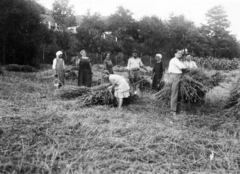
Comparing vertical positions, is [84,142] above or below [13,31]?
below

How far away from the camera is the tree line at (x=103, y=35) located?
16.6m

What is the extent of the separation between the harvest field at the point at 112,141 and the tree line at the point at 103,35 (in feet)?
42.2

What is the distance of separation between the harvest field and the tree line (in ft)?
42.2

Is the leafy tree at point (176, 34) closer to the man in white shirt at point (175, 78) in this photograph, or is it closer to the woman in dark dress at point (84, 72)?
the woman in dark dress at point (84, 72)

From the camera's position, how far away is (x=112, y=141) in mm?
3408

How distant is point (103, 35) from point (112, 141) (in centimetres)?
2692

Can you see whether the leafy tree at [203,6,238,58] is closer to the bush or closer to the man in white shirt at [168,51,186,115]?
the bush

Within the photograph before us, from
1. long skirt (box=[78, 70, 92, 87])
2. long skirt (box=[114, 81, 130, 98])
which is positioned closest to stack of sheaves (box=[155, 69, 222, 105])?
long skirt (box=[114, 81, 130, 98])

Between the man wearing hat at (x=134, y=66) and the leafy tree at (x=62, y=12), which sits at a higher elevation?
the leafy tree at (x=62, y=12)

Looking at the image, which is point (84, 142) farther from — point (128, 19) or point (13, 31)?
point (128, 19)

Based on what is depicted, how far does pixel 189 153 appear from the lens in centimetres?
326

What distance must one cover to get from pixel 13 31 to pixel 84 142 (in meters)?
15.2

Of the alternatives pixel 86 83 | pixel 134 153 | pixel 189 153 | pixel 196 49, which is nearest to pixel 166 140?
pixel 189 153

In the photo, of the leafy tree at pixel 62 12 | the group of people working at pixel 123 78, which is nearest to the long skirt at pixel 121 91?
the group of people working at pixel 123 78
